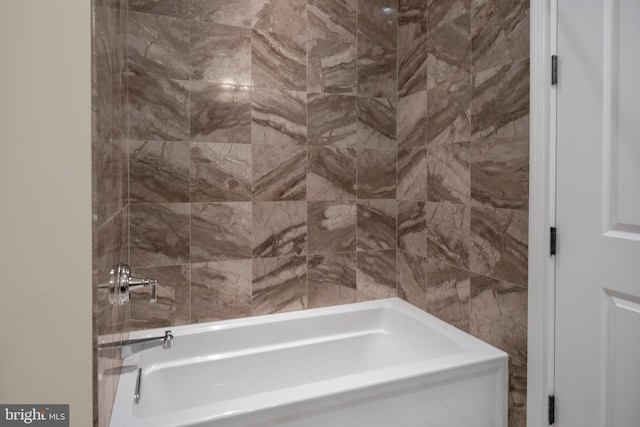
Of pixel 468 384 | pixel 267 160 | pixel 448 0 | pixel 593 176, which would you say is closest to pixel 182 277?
pixel 267 160

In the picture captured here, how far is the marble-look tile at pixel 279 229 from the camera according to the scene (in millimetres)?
1945

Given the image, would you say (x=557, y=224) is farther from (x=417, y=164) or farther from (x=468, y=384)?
(x=417, y=164)

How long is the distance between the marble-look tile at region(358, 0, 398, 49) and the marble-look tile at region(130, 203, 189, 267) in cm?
139

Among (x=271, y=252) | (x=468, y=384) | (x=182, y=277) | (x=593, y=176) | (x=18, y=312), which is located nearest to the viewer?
(x=18, y=312)

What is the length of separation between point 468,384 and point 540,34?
1347mm

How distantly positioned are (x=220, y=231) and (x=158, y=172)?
1.31 feet

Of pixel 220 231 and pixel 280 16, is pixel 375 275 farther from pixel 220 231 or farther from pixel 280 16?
pixel 280 16

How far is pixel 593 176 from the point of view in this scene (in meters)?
1.23

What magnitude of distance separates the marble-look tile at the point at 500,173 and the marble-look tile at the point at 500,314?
0.35 metres

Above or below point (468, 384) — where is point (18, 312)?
above

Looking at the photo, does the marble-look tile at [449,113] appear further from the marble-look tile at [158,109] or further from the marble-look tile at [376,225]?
the marble-look tile at [158,109]

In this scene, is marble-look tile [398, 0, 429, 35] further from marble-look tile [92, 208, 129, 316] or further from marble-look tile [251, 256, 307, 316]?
marble-look tile [92, 208, 129, 316]

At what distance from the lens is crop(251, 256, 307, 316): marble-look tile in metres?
1.96

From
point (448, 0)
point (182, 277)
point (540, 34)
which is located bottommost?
point (182, 277)
